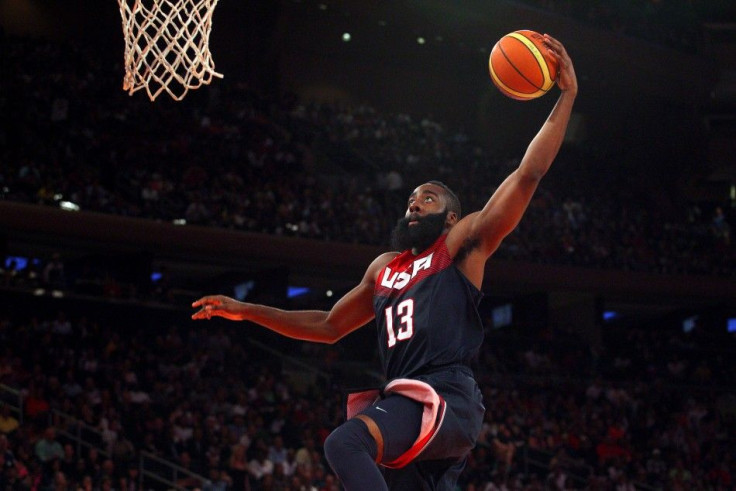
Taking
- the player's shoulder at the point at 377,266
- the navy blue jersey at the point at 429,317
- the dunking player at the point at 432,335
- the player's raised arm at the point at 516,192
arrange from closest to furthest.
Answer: the dunking player at the point at 432,335
the player's raised arm at the point at 516,192
the navy blue jersey at the point at 429,317
the player's shoulder at the point at 377,266

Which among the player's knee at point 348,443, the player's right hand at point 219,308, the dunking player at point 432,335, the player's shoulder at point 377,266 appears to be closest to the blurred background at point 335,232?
the player's right hand at point 219,308

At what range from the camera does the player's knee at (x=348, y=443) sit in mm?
3635

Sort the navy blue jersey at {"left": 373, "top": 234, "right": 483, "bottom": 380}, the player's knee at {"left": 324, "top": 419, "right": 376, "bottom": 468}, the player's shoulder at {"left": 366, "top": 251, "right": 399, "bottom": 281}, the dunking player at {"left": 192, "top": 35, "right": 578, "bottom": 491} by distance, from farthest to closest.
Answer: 1. the player's shoulder at {"left": 366, "top": 251, "right": 399, "bottom": 281}
2. the navy blue jersey at {"left": 373, "top": 234, "right": 483, "bottom": 380}
3. the dunking player at {"left": 192, "top": 35, "right": 578, "bottom": 491}
4. the player's knee at {"left": 324, "top": 419, "right": 376, "bottom": 468}

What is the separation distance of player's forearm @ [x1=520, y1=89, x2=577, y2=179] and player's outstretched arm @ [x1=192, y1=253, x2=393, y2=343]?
908 millimetres

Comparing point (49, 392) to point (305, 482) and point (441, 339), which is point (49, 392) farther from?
point (441, 339)

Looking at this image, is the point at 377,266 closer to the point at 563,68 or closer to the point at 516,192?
the point at 516,192

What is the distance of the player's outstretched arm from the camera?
179 inches

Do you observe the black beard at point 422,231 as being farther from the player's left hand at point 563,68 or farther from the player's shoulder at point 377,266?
the player's left hand at point 563,68

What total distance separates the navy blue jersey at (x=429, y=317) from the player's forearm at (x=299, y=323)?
46 centimetres

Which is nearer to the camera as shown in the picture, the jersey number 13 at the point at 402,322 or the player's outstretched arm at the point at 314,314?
the jersey number 13 at the point at 402,322

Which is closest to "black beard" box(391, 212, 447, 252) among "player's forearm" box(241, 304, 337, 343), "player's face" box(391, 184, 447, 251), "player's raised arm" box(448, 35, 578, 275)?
"player's face" box(391, 184, 447, 251)

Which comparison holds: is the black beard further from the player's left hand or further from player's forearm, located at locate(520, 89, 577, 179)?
the player's left hand

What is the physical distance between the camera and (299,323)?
4.70 meters

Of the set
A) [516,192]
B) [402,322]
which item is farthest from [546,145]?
[402,322]
